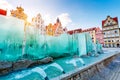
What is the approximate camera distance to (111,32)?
33750 millimetres

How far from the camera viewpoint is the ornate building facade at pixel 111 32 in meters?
32.8

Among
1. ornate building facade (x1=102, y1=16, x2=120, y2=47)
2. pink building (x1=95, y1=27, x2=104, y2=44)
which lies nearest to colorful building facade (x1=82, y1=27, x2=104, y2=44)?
pink building (x1=95, y1=27, x2=104, y2=44)

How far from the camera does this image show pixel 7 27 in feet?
20.0

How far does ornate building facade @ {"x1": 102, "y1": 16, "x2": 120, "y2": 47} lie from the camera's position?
3275 cm

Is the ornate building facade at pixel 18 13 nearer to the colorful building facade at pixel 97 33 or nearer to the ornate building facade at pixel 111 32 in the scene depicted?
the colorful building facade at pixel 97 33

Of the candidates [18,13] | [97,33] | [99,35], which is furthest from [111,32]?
[18,13]

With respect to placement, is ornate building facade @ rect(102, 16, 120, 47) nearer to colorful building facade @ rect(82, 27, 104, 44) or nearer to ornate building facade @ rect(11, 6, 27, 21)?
colorful building facade @ rect(82, 27, 104, 44)

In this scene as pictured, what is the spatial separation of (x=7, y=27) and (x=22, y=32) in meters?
1.12

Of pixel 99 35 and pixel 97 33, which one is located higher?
pixel 97 33

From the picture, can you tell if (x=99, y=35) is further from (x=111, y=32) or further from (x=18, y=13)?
(x=18, y=13)

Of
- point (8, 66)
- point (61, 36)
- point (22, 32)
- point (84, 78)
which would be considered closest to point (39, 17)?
point (61, 36)

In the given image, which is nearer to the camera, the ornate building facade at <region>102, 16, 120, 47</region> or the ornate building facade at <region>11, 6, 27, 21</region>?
the ornate building facade at <region>11, 6, 27, 21</region>

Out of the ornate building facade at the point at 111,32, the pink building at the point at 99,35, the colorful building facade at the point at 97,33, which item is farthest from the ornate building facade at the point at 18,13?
the ornate building facade at the point at 111,32

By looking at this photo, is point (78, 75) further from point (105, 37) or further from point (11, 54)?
point (105, 37)
